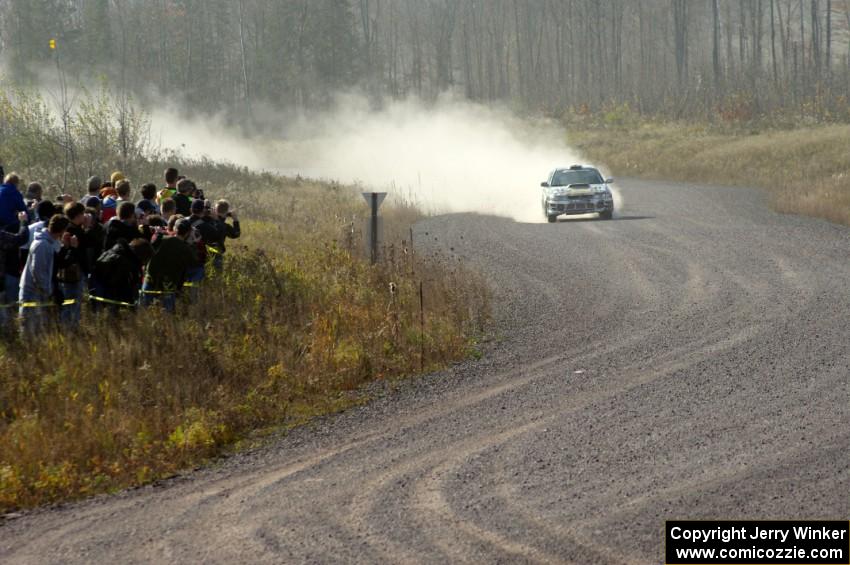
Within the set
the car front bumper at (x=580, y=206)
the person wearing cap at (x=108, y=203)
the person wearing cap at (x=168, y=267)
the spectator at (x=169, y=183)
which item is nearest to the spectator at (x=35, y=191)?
the person wearing cap at (x=108, y=203)

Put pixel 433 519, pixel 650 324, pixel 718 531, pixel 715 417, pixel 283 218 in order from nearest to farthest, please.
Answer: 1. pixel 718 531
2. pixel 433 519
3. pixel 715 417
4. pixel 650 324
5. pixel 283 218

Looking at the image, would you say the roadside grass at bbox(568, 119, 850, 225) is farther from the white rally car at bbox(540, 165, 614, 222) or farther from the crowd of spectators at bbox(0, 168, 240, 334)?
the crowd of spectators at bbox(0, 168, 240, 334)

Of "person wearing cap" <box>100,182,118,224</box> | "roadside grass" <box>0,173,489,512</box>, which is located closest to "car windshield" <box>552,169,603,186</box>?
"roadside grass" <box>0,173,489,512</box>

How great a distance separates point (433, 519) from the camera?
7223 millimetres

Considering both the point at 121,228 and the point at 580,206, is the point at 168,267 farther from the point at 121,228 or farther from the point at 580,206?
the point at 580,206

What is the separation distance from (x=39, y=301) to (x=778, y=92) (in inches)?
2315

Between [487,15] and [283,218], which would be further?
[487,15]

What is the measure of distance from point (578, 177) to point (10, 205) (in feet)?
66.0

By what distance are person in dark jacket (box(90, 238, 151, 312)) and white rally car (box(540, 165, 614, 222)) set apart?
19.3 m

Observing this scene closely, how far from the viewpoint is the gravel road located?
6.90 meters

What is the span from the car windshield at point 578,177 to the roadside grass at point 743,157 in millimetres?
5313

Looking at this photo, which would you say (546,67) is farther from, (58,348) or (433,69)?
(58,348)

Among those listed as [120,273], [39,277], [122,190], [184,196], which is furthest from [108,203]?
[39,277]

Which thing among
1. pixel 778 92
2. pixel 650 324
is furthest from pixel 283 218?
pixel 778 92
